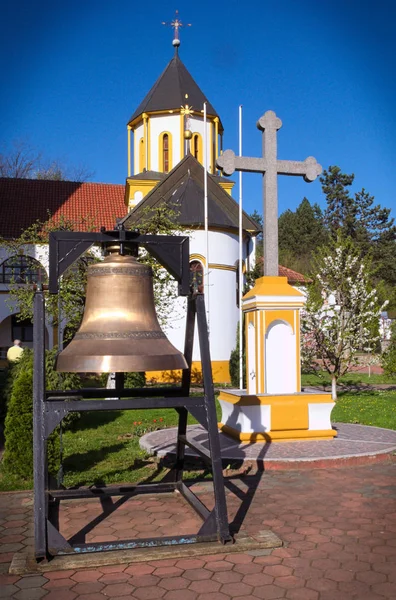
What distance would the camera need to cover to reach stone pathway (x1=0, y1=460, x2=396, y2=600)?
12.7ft

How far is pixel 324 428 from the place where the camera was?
9367mm

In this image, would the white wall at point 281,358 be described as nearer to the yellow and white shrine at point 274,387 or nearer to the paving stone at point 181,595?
the yellow and white shrine at point 274,387

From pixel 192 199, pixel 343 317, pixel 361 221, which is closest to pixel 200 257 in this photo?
pixel 192 199

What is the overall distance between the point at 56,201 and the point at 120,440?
79.6 feet

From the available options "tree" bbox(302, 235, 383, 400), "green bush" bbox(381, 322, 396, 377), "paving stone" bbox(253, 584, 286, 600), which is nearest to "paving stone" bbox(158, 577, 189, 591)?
"paving stone" bbox(253, 584, 286, 600)

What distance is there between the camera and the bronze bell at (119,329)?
4238 mm

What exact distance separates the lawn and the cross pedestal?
1798 millimetres

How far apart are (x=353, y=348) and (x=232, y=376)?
656 cm

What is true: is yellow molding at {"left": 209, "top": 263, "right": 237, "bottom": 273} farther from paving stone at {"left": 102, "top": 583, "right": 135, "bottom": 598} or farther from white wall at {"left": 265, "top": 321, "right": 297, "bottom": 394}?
paving stone at {"left": 102, "top": 583, "right": 135, "bottom": 598}

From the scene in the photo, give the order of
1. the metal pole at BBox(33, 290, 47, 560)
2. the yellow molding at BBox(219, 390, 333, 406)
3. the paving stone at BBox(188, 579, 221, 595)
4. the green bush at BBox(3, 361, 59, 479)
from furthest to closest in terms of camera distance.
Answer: the yellow molding at BBox(219, 390, 333, 406) < the green bush at BBox(3, 361, 59, 479) < the metal pole at BBox(33, 290, 47, 560) < the paving stone at BBox(188, 579, 221, 595)

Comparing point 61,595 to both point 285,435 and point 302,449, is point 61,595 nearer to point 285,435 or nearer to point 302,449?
point 302,449

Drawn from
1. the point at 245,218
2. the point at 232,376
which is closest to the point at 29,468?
the point at 232,376

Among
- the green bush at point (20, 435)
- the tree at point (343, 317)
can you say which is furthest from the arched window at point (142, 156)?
the green bush at point (20, 435)

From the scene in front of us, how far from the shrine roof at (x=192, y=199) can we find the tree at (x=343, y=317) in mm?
7334
